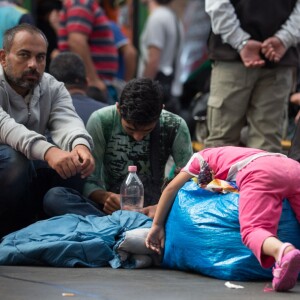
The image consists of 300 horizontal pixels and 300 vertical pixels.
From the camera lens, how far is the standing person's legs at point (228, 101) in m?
8.05

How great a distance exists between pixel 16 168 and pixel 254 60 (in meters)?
1.98

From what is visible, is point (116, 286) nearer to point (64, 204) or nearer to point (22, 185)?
point (64, 204)

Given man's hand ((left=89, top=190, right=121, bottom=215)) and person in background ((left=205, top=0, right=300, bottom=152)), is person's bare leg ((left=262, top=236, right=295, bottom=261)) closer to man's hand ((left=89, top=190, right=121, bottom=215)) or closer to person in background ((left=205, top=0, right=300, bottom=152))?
man's hand ((left=89, top=190, right=121, bottom=215))

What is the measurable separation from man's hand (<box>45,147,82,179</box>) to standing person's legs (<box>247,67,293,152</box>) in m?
1.88

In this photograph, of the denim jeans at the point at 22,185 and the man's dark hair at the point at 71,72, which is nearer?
the denim jeans at the point at 22,185

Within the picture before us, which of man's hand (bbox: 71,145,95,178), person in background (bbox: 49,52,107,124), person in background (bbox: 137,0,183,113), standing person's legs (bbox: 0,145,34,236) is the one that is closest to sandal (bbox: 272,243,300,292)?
man's hand (bbox: 71,145,95,178)

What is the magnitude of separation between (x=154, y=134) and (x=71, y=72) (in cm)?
132

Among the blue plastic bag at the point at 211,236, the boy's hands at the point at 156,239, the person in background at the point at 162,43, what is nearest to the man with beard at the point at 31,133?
the boy's hands at the point at 156,239

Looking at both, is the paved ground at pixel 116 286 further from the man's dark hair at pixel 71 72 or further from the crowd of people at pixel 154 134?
the man's dark hair at pixel 71 72

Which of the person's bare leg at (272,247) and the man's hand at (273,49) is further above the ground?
the man's hand at (273,49)

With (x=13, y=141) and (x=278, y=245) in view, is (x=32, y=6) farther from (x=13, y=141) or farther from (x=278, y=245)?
(x=278, y=245)

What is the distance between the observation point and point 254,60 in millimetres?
7910

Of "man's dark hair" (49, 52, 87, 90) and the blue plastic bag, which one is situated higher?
"man's dark hair" (49, 52, 87, 90)

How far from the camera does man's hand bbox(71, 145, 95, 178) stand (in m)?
6.76
